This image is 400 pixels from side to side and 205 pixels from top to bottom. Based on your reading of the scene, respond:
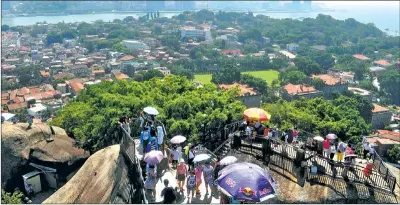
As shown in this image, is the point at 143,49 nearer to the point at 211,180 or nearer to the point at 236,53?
the point at 236,53

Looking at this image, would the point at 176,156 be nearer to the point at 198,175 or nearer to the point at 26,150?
the point at 198,175

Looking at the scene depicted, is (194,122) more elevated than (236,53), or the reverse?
(194,122)

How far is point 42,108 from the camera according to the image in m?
51.0

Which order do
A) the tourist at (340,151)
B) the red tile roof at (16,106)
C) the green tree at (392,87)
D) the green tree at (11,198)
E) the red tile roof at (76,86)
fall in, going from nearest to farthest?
the tourist at (340,151), the green tree at (11,198), the red tile roof at (16,106), the red tile roof at (76,86), the green tree at (392,87)

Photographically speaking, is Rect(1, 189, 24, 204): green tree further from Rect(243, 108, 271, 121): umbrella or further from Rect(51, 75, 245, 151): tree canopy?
Rect(243, 108, 271, 121): umbrella

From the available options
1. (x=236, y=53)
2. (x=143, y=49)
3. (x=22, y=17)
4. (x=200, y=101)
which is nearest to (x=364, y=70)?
(x=236, y=53)

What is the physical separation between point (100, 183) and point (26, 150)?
959 centimetres

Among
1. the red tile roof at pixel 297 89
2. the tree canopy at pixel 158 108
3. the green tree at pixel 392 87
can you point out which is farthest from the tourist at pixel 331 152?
the green tree at pixel 392 87

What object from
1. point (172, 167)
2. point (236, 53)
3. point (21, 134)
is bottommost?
point (236, 53)

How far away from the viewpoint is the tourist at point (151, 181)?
11891 millimetres

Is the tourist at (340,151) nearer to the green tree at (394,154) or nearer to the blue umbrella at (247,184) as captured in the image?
the blue umbrella at (247,184)

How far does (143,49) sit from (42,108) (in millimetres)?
60860

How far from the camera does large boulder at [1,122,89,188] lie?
2105 cm

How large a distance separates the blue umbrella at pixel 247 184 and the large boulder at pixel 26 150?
46.0ft
